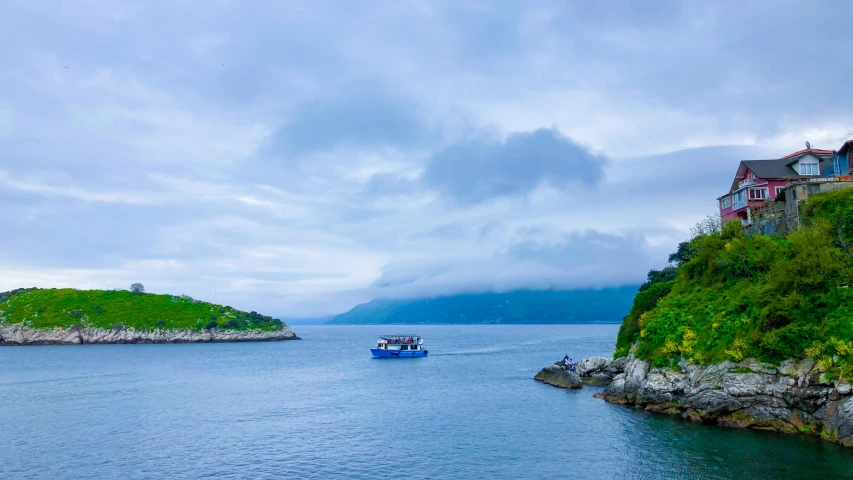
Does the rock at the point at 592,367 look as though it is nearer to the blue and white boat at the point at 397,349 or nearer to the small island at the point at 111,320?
the blue and white boat at the point at 397,349

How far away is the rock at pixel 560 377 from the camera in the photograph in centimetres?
7050

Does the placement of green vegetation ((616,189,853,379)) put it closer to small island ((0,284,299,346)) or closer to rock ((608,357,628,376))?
rock ((608,357,628,376))

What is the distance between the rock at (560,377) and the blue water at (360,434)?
65.9 inches

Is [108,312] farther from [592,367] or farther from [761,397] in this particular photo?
[761,397]

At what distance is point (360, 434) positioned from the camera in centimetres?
4825

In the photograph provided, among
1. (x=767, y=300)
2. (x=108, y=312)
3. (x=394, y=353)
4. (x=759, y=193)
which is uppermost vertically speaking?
(x=759, y=193)

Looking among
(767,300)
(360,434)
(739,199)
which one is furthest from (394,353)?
(767,300)

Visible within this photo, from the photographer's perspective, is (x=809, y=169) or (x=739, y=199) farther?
(x=739, y=199)

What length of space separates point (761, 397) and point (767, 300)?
8.46m

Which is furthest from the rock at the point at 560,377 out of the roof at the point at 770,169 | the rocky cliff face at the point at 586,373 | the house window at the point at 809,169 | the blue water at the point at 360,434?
the house window at the point at 809,169

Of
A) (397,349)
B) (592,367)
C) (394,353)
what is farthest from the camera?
(397,349)

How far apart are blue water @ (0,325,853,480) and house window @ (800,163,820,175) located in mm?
45151

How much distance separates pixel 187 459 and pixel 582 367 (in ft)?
178

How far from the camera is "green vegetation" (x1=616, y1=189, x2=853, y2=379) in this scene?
43.0 m
